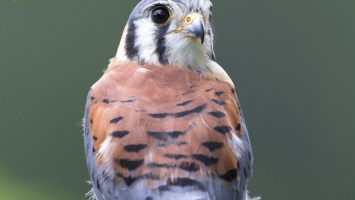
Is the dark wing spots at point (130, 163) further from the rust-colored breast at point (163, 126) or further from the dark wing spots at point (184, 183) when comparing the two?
the dark wing spots at point (184, 183)

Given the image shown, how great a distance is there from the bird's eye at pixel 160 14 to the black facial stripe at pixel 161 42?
0.07 feet

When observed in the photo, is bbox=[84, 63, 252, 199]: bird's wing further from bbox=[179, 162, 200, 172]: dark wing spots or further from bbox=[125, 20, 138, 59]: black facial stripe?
bbox=[125, 20, 138, 59]: black facial stripe

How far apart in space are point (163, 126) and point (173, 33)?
439mm

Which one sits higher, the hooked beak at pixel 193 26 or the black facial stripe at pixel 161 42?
the hooked beak at pixel 193 26

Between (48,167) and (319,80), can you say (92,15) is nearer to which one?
(48,167)

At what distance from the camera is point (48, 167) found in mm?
3695

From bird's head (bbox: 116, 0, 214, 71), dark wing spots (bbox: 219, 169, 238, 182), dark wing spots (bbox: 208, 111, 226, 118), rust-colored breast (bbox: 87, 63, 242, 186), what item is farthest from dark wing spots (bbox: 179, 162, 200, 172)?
bird's head (bbox: 116, 0, 214, 71)

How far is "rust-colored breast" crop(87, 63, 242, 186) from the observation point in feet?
6.62

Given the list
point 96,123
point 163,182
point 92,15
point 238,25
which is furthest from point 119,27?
point 163,182

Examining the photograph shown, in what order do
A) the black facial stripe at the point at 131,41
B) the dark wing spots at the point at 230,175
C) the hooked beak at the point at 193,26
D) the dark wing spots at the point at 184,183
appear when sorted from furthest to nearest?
the black facial stripe at the point at 131,41 → the hooked beak at the point at 193,26 → the dark wing spots at the point at 230,175 → the dark wing spots at the point at 184,183

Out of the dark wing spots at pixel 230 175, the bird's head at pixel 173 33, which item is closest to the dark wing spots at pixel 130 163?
the dark wing spots at pixel 230 175

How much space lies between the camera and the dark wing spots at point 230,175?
6.81 ft

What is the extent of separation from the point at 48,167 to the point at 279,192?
1.18 m

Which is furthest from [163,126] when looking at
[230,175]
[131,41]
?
[131,41]
